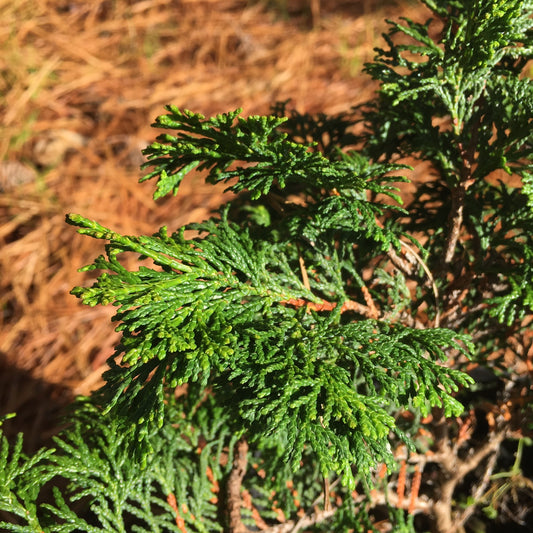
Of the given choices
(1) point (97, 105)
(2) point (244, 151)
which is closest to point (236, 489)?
(2) point (244, 151)

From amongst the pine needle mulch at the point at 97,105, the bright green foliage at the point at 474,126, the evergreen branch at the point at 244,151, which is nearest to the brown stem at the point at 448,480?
the bright green foliage at the point at 474,126

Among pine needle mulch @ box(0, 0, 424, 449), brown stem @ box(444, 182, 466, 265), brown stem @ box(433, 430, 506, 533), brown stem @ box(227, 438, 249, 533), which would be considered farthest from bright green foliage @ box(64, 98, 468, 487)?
pine needle mulch @ box(0, 0, 424, 449)

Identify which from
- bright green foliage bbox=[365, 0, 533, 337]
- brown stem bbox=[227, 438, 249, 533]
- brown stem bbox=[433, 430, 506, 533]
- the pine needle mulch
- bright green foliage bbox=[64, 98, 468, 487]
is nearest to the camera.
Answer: bright green foliage bbox=[64, 98, 468, 487]

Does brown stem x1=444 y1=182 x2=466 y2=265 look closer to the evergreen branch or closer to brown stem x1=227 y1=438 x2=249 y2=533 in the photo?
the evergreen branch

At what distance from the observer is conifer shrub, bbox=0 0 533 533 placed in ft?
2.49

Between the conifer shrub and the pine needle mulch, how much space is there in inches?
44.2

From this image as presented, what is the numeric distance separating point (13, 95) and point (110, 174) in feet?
2.60

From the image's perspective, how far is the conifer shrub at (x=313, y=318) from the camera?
0.76 meters

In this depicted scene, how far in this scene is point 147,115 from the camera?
3.01 meters

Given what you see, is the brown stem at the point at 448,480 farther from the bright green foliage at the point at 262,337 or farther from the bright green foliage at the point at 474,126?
the bright green foliage at the point at 262,337

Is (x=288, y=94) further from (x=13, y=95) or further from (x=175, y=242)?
(x=175, y=242)

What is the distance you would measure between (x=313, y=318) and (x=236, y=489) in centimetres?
48

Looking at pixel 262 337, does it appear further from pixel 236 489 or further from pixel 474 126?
pixel 474 126

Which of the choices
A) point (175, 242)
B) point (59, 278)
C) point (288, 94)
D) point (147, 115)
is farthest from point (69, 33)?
point (175, 242)
